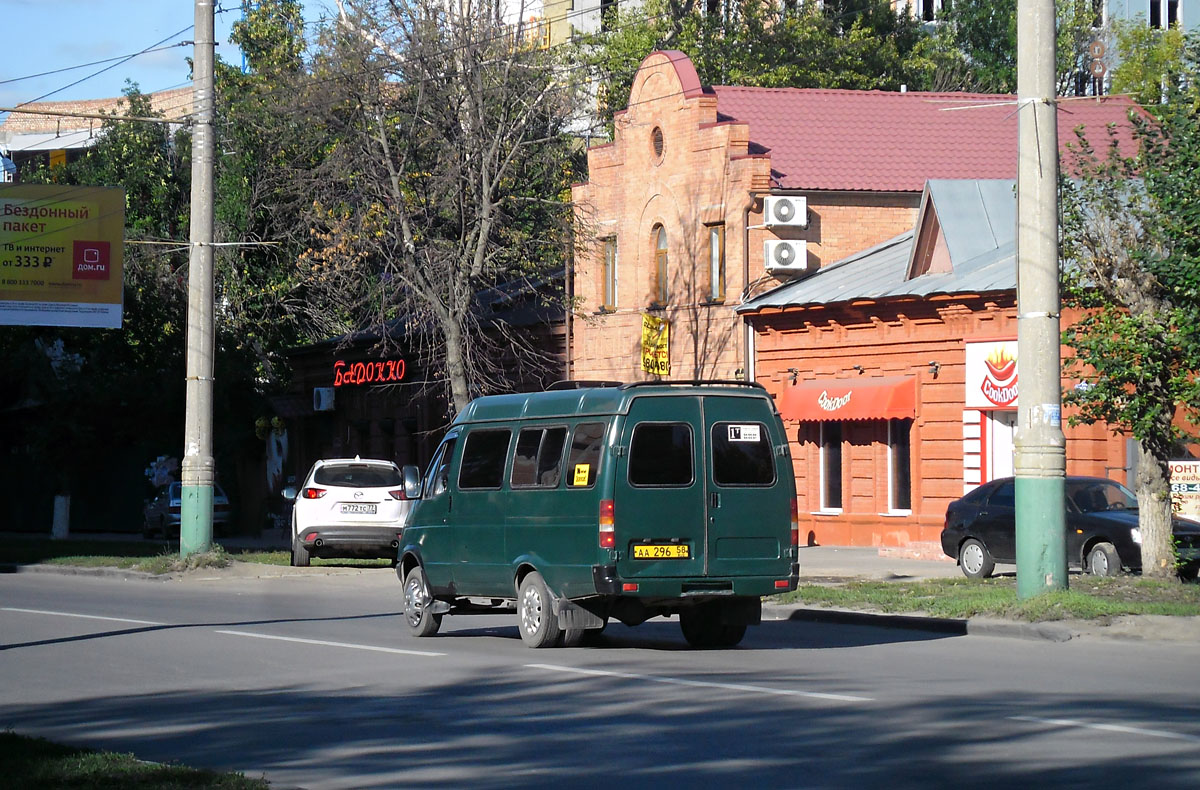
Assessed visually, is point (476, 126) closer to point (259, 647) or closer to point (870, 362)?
point (870, 362)

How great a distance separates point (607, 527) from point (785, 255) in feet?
64.8

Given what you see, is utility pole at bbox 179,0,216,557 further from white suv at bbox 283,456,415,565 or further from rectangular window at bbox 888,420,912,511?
rectangular window at bbox 888,420,912,511

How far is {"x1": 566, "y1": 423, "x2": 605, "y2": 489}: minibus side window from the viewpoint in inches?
528

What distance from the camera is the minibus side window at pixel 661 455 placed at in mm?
13352

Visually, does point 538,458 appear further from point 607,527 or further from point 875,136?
point 875,136

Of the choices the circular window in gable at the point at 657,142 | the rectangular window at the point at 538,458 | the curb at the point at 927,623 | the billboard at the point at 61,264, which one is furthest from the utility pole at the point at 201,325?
the circular window in gable at the point at 657,142

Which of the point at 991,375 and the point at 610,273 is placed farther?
the point at 610,273

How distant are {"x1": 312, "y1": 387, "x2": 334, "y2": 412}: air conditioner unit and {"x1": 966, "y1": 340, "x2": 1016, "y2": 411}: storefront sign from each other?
21.5m

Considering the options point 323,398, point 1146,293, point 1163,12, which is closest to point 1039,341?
point 1146,293

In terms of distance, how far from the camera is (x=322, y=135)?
30703 millimetres

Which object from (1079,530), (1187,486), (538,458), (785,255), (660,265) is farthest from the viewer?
(660,265)

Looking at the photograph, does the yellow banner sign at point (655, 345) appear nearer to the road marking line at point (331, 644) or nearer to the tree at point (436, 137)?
the tree at point (436, 137)

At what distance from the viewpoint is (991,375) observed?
27.3m

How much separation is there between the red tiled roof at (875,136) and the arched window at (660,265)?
2800 mm
